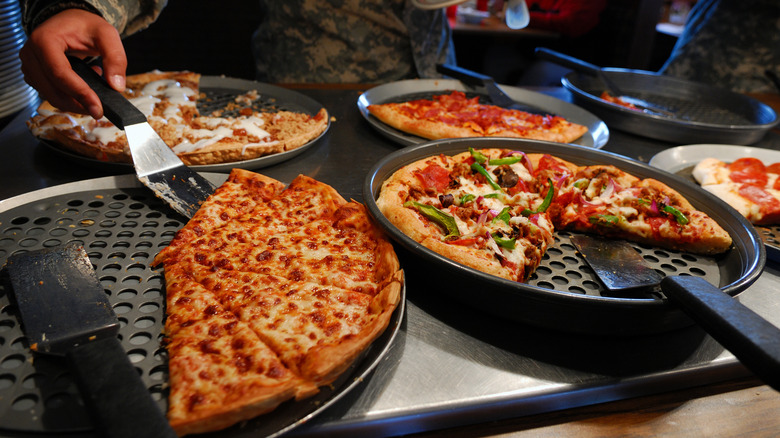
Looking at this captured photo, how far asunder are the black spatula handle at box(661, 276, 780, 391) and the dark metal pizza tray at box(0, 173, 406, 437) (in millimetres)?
696

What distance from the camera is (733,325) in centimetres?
100

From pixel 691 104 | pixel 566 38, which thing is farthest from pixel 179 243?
pixel 566 38

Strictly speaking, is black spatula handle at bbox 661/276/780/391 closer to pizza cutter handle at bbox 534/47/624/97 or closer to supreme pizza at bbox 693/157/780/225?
supreme pizza at bbox 693/157/780/225

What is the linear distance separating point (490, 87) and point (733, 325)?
2.61 m

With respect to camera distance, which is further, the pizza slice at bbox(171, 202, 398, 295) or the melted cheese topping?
the melted cheese topping

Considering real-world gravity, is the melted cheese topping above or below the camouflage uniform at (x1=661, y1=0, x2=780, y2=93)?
below

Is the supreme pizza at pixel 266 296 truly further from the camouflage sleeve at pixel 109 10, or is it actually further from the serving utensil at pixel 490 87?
the serving utensil at pixel 490 87

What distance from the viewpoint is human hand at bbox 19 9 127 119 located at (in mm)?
1906

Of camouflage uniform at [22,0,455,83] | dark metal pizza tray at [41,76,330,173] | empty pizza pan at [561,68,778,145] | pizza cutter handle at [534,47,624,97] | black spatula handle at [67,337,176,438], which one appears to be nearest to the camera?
black spatula handle at [67,337,176,438]

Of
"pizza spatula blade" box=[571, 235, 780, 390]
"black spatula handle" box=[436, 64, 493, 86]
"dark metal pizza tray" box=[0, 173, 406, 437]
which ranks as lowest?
"dark metal pizza tray" box=[0, 173, 406, 437]

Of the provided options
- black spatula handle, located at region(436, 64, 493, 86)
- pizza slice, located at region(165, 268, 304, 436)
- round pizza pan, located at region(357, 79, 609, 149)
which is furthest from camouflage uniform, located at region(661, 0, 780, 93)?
pizza slice, located at region(165, 268, 304, 436)

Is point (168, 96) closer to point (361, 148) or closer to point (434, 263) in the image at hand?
Result: point (361, 148)

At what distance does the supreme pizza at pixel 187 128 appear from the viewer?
6.93ft

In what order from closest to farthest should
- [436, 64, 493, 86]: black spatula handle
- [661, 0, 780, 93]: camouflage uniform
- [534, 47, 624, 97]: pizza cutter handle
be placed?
[436, 64, 493, 86]: black spatula handle, [534, 47, 624, 97]: pizza cutter handle, [661, 0, 780, 93]: camouflage uniform
